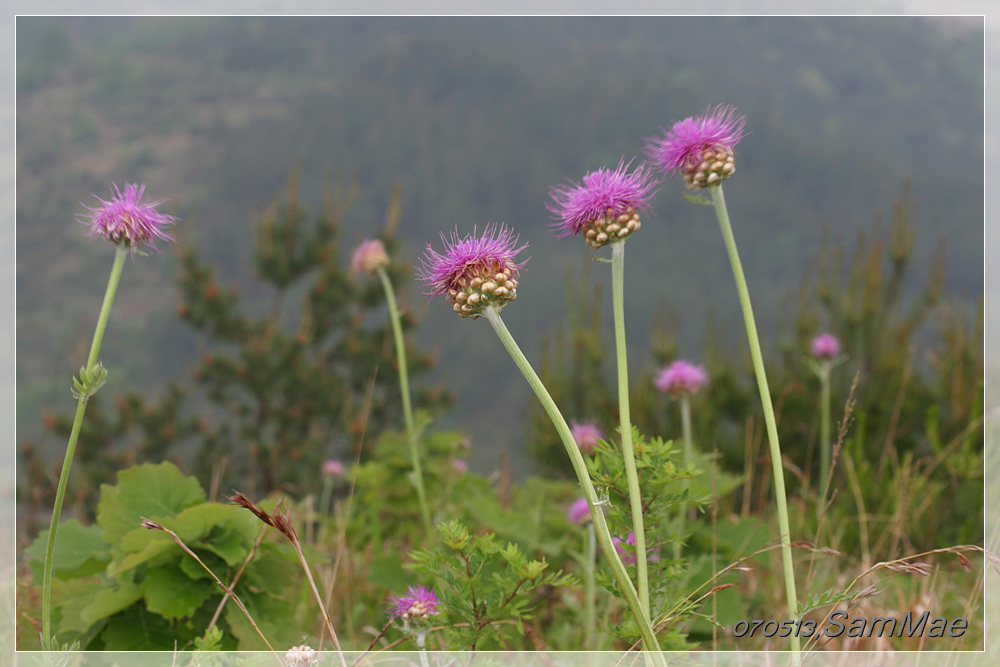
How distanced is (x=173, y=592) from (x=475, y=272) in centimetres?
100

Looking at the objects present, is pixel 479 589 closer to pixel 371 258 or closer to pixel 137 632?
pixel 137 632

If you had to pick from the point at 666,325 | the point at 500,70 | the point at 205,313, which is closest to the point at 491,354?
the point at 500,70

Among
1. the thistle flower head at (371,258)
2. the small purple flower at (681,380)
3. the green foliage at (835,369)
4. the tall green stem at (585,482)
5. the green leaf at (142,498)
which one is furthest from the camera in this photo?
the green foliage at (835,369)

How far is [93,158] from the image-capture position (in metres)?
30.6

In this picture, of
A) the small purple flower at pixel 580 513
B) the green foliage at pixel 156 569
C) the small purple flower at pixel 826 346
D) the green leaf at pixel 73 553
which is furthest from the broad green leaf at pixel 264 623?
the small purple flower at pixel 826 346

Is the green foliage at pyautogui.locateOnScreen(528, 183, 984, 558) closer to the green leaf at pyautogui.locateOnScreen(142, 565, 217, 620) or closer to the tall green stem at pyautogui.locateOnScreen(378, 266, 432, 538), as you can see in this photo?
the tall green stem at pyautogui.locateOnScreen(378, 266, 432, 538)

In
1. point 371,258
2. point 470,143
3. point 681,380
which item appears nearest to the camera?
point 681,380

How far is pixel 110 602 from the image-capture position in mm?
1408

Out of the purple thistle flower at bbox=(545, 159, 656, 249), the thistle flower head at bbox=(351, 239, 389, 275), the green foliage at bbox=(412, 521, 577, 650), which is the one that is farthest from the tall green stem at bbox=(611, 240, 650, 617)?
the thistle flower head at bbox=(351, 239, 389, 275)

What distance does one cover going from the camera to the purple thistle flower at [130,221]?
1082mm

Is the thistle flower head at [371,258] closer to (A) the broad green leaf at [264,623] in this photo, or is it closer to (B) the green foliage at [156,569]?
(B) the green foliage at [156,569]

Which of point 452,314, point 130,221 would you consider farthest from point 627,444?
point 452,314

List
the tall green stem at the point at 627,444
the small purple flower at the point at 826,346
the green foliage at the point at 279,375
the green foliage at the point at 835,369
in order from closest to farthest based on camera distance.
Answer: the tall green stem at the point at 627,444, the small purple flower at the point at 826,346, the green foliage at the point at 835,369, the green foliage at the point at 279,375

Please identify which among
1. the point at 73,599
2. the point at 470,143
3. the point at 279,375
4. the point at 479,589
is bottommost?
the point at 479,589
